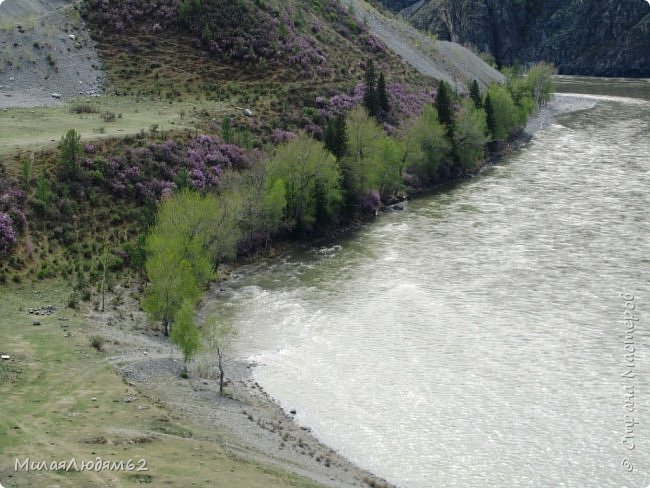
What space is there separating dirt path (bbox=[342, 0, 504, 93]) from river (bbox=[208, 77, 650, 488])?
172 feet

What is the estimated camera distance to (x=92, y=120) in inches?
3036

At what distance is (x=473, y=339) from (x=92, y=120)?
46.8m

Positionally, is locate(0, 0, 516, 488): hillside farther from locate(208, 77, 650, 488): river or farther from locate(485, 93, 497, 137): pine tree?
locate(208, 77, 650, 488): river

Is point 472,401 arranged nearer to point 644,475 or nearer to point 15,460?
point 644,475

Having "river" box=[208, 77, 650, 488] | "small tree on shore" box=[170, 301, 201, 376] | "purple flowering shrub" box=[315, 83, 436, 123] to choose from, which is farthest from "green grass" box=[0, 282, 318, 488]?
"purple flowering shrub" box=[315, 83, 436, 123]

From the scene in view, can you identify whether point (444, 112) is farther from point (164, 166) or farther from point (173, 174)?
point (164, 166)

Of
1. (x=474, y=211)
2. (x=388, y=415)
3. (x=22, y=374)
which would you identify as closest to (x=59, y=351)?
(x=22, y=374)

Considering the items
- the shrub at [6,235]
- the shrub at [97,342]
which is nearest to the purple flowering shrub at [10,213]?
the shrub at [6,235]

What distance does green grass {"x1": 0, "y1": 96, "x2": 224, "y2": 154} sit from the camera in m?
67.6

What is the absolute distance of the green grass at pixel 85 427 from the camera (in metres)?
29.5

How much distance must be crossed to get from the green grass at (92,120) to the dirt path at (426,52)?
160ft

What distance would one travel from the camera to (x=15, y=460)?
95.9ft

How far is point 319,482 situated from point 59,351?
1679cm

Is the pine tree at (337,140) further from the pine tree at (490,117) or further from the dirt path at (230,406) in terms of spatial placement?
the pine tree at (490,117)
